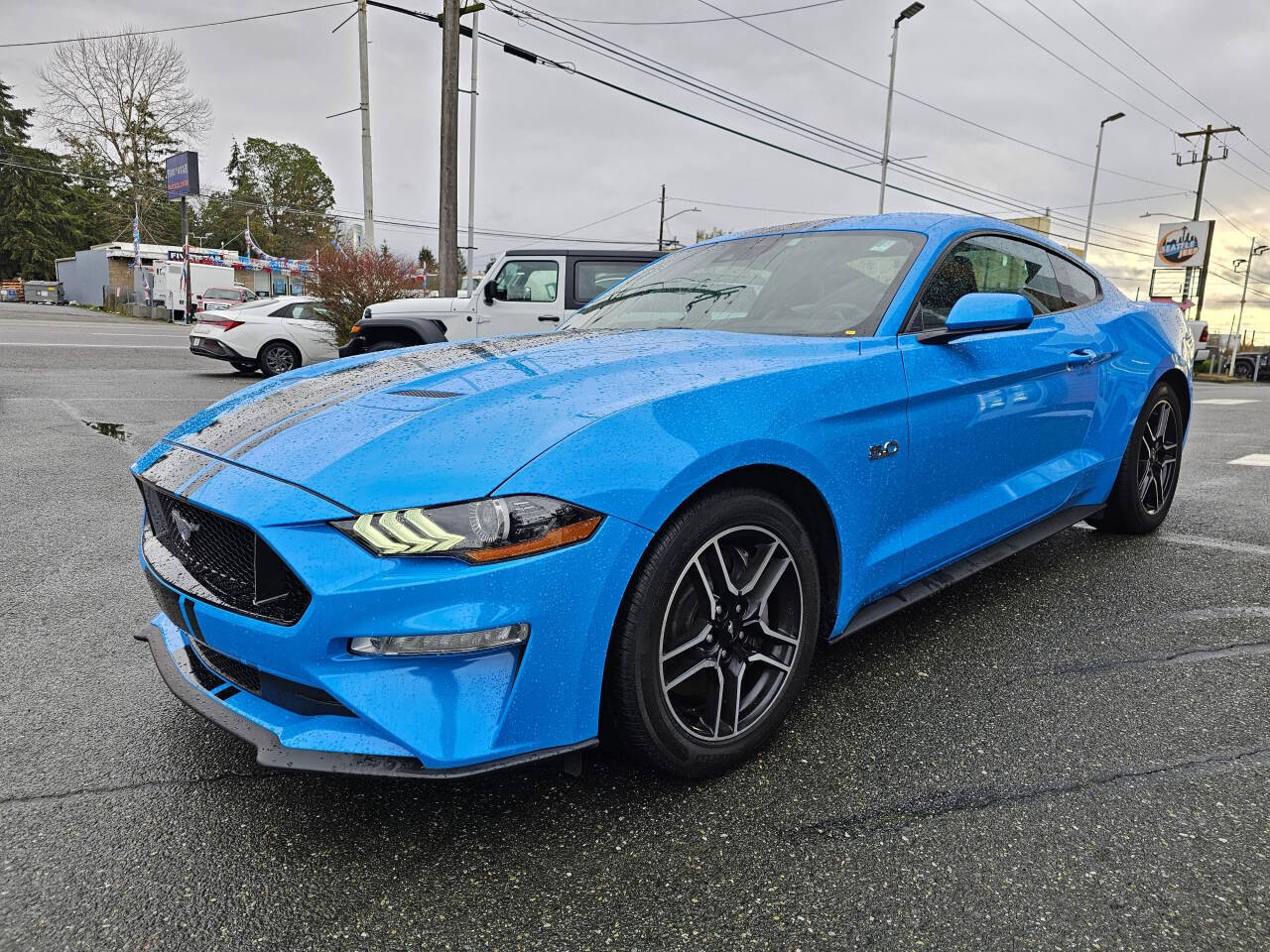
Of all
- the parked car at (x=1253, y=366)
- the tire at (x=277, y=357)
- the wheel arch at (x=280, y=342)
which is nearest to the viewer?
the wheel arch at (x=280, y=342)

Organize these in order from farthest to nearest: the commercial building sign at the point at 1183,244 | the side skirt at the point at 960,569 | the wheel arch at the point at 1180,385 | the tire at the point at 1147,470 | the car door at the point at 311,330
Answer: the commercial building sign at the point at 1183,244
the car door at the point at 311,330
the wheel arch at the point at 1180,385
the tire at the point at 1147,470
the side skirt at the point at 960,569

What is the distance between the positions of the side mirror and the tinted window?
8cm

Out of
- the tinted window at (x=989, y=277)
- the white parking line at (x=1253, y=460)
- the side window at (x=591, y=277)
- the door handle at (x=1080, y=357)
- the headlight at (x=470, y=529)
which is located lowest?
the white parking line at (x=1253, y=460)

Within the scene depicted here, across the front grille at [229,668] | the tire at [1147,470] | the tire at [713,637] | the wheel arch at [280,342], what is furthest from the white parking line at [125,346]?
the tire at [713,637]

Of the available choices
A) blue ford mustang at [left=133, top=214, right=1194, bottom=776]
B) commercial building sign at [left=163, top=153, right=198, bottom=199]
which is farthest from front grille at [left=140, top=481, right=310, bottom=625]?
commercial building sign at [left=163, top=153, right=198, bottom=199]

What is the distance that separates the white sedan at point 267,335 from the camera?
44.4ft

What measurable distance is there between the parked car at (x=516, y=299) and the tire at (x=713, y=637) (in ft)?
25.6

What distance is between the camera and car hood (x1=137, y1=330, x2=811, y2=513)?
1.72 m

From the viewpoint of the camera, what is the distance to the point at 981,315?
256 cm

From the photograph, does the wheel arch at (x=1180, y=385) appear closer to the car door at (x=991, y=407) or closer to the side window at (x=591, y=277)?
the car door at (x=991, y=407)

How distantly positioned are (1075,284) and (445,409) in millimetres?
3091

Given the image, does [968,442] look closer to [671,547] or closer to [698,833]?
[671,547]

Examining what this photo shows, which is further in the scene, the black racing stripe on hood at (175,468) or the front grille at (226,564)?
the black racing stripe on hood at (175,468)

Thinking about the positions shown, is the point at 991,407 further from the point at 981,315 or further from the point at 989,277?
the point at 989,277
